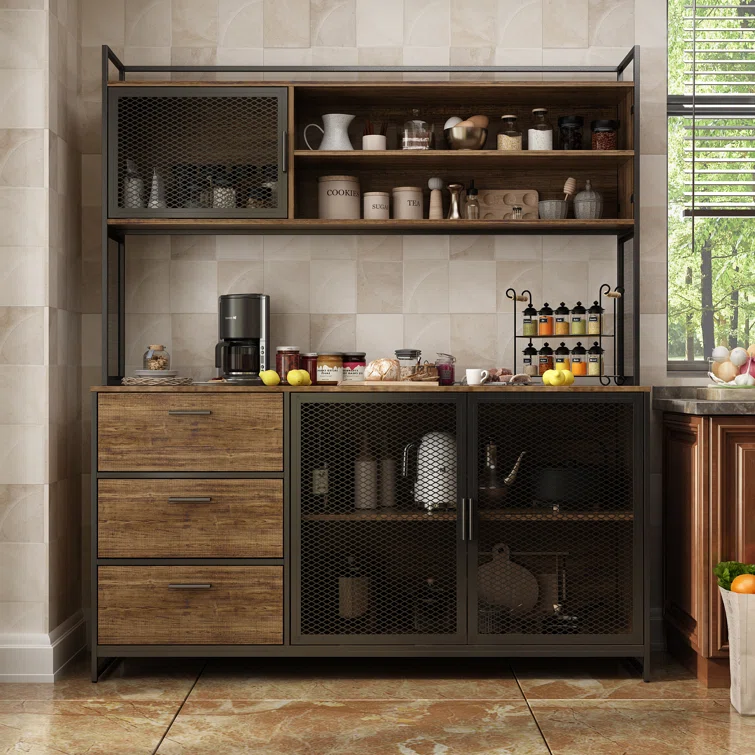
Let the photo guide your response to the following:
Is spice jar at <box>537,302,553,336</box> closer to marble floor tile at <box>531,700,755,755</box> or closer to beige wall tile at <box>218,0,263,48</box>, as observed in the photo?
marble floor tile at <box>531,700,755,755</box>

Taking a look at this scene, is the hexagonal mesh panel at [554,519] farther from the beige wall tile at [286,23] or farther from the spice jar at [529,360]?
the beige wall tile at [286,23]

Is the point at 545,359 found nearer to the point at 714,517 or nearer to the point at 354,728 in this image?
the point at 714,517

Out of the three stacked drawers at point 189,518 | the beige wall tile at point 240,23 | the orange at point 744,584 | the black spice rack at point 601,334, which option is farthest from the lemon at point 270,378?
the orange at point 744,584

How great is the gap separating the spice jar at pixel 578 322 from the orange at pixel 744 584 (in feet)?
3.26

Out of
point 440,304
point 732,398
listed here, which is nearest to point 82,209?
point 440,304

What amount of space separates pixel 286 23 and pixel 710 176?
1.79 metres

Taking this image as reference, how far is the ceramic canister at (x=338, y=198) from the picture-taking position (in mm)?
3041

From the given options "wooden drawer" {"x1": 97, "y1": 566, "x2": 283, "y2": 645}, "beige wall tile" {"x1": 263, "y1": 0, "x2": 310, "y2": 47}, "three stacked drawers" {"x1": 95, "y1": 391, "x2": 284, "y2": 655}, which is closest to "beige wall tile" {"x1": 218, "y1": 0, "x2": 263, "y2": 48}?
"beige wall tile" {"x1": 263, "y1": 0, "x2": 310, "y2": 47}

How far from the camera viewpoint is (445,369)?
117 inches

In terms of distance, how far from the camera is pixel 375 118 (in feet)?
10.5

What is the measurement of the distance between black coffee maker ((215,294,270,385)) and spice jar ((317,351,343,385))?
0.66 ft

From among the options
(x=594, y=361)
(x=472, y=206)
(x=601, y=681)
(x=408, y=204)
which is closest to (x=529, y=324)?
(x=594, y=361)

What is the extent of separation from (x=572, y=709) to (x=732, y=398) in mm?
1119

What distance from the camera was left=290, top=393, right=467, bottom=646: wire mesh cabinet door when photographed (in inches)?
107
